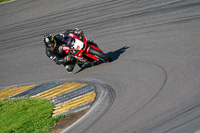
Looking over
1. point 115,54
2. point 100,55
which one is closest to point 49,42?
point 100,55

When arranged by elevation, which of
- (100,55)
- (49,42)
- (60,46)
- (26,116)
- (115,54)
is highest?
(49,42)

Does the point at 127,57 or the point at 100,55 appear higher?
the point at 100,55

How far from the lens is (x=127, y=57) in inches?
427

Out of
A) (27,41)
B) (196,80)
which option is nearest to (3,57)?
(27,41)

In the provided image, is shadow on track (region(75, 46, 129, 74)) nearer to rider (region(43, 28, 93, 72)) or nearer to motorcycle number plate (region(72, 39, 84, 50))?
rider (region(43, 28, 93, 72))

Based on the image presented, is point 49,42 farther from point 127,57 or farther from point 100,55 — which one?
point 127,57

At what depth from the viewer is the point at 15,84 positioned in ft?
39.8

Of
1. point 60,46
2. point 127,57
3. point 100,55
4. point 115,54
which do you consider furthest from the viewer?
point 115,54

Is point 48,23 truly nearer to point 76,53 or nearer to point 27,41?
point 27,41

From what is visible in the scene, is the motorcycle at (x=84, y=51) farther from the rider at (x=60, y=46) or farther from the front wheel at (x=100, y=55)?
the rider at (x=60, y=46)

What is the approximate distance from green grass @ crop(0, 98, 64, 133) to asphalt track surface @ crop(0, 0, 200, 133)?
42.8 inches

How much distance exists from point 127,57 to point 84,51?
126cm

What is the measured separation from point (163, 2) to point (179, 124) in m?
8.95

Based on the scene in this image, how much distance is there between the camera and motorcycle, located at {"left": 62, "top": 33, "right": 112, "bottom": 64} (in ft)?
35.0
